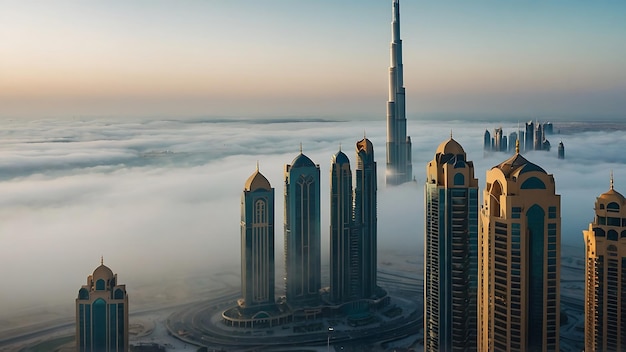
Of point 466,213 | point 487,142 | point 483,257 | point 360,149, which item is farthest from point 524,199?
point 360,149

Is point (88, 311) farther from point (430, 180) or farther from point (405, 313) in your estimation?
point (405, 313)

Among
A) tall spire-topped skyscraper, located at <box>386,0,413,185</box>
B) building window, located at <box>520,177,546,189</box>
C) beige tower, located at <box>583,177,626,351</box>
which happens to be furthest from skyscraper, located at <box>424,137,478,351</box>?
tall spire-topped skyscraper, located at <box>386,0,413,185</box>

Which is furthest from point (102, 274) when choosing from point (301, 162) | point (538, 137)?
point (538, 137)

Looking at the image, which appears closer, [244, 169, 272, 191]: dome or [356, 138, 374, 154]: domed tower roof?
[244, 169, 272, 191]: dome

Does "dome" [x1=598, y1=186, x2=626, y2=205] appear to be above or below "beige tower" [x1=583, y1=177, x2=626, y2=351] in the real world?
above

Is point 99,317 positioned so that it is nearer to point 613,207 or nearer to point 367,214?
point 613,207

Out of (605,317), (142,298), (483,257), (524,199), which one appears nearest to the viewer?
(524,199)

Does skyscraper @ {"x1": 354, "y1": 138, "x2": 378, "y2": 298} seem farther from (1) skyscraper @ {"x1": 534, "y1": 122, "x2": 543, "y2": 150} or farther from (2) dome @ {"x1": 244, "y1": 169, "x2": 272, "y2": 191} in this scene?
(1) skyscraper @ {"x1": 534, "y1": 122, "x2": 543, "y2": 150}
